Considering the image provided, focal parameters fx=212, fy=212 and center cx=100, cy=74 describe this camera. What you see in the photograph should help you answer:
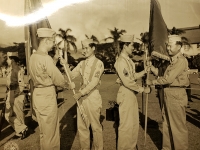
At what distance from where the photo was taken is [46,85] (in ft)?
11.1

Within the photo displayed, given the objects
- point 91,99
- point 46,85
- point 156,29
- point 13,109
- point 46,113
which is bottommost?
point 13,109

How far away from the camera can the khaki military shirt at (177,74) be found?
12.0ft

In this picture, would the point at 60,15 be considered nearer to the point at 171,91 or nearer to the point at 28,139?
the point at 28,139

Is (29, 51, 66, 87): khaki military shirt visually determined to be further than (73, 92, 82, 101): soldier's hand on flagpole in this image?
No

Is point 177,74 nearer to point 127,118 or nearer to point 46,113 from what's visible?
point 127,118

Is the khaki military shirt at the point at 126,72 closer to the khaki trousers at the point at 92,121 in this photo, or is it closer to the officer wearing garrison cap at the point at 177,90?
the officer wearing garrison cap at the point at 177,90

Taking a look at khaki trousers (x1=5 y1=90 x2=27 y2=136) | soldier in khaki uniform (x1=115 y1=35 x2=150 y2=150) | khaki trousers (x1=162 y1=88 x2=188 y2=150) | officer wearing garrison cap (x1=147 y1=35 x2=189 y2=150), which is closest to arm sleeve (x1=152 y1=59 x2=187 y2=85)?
officer wearing garrison cap (x1=147 y1=35 x2=189 y2=150)

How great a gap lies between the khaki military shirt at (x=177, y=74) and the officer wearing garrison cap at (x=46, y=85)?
1.78 meters

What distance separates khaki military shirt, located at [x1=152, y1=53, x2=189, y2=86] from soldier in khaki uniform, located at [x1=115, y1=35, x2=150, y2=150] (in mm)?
462

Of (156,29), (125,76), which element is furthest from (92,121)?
(156,29)

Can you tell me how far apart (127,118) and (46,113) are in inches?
55.5

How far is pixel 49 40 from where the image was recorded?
3441mm

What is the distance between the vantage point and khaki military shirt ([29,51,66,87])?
10.7 feet

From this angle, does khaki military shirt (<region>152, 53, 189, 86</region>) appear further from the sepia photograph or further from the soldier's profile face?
the soldier's profile face
